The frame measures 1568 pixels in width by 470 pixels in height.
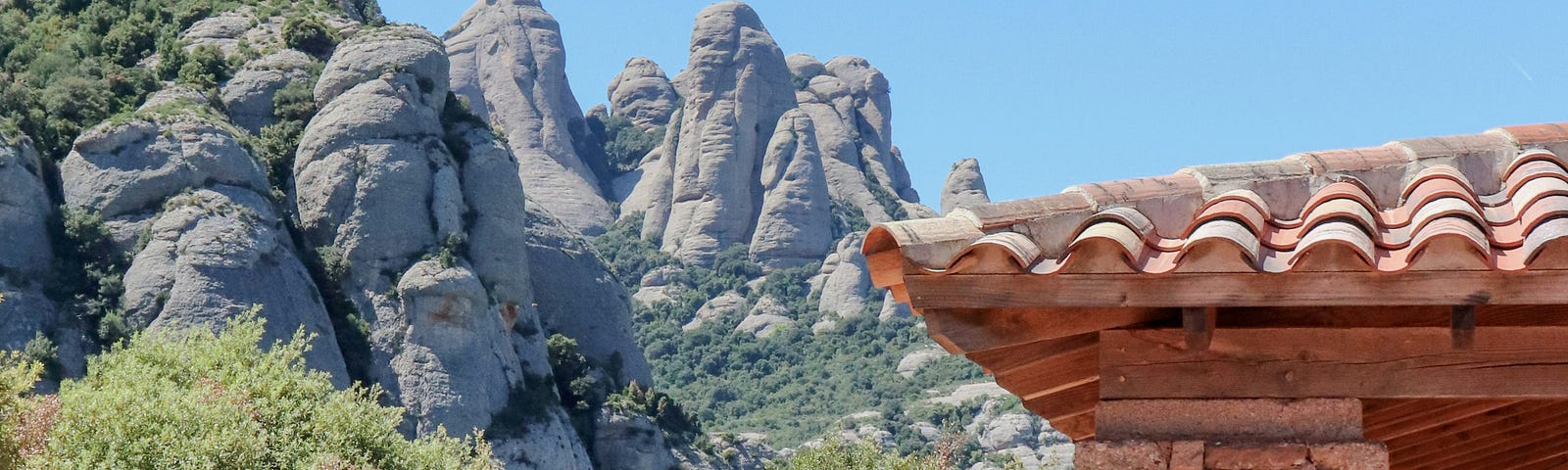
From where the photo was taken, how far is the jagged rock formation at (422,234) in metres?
43.2

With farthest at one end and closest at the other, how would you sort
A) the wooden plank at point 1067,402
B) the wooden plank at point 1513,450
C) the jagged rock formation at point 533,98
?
the jagged rock formation at point 533,98 → the wooden plank at point 1513,450 → the wooden plank at point 1067,402

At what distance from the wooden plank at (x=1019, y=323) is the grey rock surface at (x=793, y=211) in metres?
98.4

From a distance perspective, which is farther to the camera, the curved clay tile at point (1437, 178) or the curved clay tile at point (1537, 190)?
the curved clay tile at point (1437, 178)

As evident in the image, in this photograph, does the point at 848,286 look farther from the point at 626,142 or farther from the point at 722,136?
the point at 626,142

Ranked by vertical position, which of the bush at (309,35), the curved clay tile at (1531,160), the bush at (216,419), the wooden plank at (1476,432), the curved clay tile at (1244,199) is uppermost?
the bush at (309,35)

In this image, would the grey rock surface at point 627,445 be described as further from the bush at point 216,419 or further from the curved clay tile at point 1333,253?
the curved clay tile at point 1333,253

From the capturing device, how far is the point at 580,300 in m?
54.5

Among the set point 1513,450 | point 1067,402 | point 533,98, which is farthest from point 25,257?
point 533,98

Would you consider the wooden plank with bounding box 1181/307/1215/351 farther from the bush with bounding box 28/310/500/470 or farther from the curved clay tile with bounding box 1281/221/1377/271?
the bush with bounding box 28/310/500/470

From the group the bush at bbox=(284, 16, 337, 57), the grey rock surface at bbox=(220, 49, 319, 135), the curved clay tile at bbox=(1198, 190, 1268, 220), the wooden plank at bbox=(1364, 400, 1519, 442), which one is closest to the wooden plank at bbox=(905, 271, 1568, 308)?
the curved clay tile at bbox=(1198, 190, 1268, 220)

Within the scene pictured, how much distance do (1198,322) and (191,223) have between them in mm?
39423

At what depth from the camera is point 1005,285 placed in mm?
4145

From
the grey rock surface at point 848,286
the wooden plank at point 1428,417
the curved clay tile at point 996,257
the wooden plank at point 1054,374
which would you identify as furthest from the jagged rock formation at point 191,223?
the grey rock surface at point 848,286

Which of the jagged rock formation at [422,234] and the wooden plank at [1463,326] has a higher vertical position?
the jagged rock formation at [422,234]
